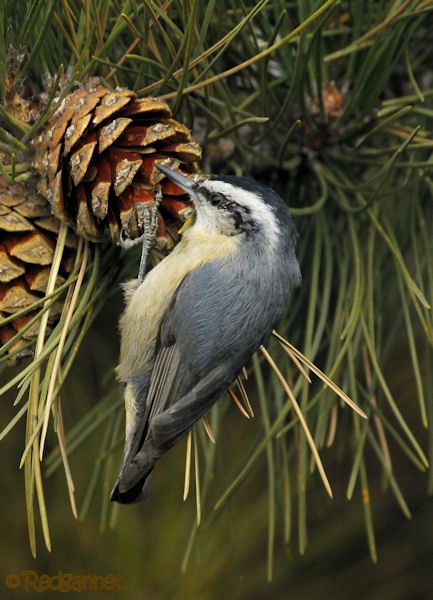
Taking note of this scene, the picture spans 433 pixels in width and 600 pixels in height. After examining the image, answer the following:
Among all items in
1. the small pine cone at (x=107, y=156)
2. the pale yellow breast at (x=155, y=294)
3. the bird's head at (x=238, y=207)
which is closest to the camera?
the small pine cone at (x=107, y=156)

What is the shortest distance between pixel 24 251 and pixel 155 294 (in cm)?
26

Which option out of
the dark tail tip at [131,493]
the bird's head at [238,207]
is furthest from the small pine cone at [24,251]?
the dark tail tip at [131,493]

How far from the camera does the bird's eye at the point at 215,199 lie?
1.00 meters

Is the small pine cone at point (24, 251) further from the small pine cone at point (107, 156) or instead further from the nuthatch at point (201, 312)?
the nuthatch at point (201, 312)

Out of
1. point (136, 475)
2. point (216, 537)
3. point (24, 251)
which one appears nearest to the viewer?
point (24, 251)

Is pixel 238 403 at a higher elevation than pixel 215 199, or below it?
below

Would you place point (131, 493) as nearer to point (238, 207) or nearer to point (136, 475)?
point (136, 475)

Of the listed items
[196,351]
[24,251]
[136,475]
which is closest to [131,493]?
[136,475]

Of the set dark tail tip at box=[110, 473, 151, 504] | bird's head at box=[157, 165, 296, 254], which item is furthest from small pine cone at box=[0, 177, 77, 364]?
dark tail tip at box=[110, 473, 151, 504]

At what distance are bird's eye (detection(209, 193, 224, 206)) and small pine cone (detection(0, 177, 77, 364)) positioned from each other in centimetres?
20

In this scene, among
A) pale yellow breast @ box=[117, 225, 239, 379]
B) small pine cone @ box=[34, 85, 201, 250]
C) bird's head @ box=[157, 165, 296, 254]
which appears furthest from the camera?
pale yellow breast @ box=[117, 225, 239, 379]

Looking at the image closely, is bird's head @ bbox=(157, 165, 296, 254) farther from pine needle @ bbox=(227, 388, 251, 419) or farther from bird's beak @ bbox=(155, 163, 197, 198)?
pine needle @ bbox=(227, 388, 251, 419)

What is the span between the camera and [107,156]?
2.73 ft

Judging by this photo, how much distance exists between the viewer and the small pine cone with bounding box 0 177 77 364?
81 cm
